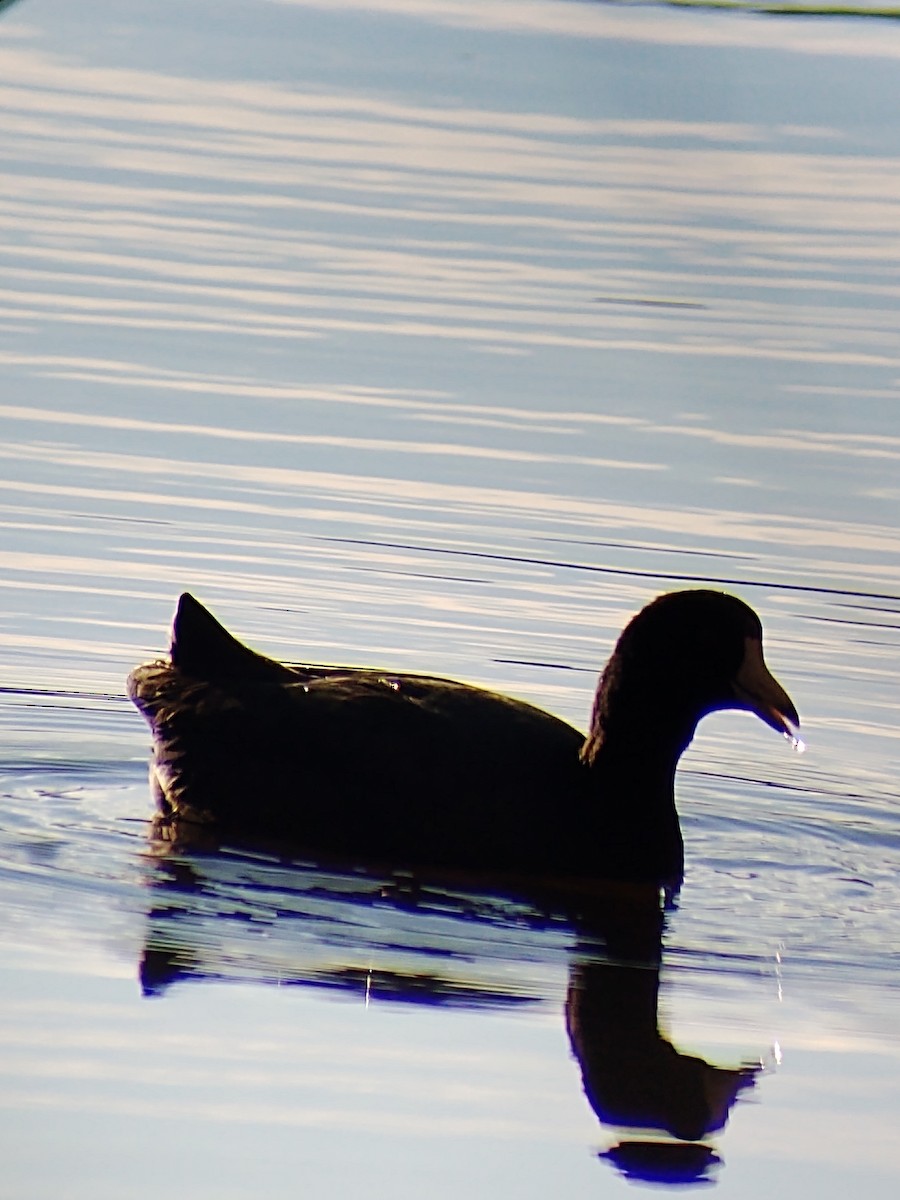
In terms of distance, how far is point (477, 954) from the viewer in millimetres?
5355

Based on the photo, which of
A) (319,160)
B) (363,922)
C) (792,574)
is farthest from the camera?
(319,160)

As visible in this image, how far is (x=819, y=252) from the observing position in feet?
40.4

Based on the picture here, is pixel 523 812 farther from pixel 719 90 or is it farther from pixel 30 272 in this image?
pixel 30 272

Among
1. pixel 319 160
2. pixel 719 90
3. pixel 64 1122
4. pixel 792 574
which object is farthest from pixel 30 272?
pixel 719 90

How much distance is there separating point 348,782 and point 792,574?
2664 mm

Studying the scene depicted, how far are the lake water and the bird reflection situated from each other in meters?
0.02

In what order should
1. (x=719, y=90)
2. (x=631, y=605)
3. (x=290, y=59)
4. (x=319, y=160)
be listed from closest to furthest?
1. (x=719, y=90)
2. (x=631, y=605)
3. (x=319, y=160)
4. (x=290, y=59)

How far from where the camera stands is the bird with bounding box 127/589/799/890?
630cm

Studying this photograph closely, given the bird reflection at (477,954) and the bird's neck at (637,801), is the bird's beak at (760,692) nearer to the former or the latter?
the bird's neck at (637,801)

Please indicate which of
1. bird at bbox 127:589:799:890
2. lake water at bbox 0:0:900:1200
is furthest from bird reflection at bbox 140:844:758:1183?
bird at bbox 127:589:799:890

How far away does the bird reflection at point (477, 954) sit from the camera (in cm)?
447

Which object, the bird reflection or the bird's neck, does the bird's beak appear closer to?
the bird's neck

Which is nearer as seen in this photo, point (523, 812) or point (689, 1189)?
point (689, 1189)

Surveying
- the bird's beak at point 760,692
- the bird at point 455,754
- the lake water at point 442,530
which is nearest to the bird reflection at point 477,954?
the lake water at point 442,530
